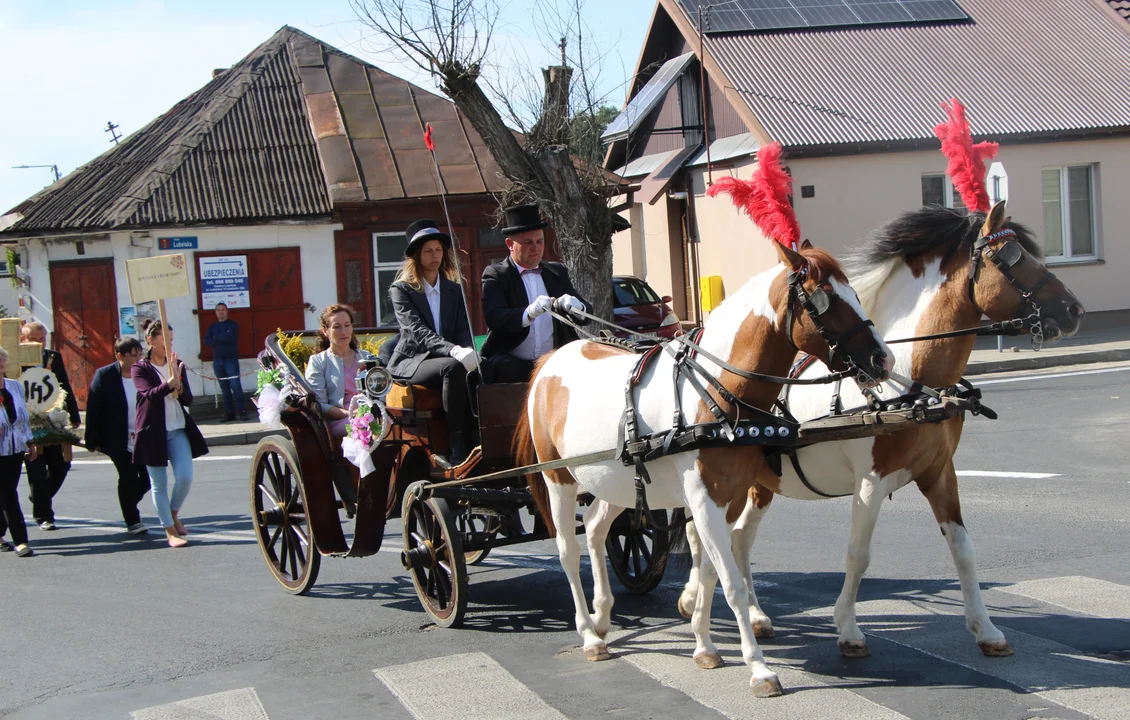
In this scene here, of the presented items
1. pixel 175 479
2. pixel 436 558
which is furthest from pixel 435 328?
pixel 175 479

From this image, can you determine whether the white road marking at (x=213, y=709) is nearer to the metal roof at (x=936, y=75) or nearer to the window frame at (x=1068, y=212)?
the metal roof at (x=936, y=75)

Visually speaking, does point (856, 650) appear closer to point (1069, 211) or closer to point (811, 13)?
point (1069, 211)

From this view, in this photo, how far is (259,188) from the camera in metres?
21.5

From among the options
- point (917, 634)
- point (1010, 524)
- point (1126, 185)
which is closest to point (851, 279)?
point (917, 634)

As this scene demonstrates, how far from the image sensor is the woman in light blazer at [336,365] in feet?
26.3

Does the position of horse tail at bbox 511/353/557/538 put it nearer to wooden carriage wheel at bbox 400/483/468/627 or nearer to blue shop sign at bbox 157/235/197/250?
wooden carriage wheel at bbox 400/483/468/627

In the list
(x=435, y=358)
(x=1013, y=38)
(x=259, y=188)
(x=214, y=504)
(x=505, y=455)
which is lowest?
(x=214, y=504)

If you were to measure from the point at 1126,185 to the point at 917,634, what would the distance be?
63.6 feet

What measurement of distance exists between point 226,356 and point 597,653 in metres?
15.4

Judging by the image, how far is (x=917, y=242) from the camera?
5617 mm

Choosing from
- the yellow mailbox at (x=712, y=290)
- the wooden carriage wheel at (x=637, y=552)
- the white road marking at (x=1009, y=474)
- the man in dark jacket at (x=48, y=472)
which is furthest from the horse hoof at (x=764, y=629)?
the yellow mailbox at (x=712, y=290)

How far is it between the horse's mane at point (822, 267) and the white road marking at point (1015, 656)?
6.16 ft

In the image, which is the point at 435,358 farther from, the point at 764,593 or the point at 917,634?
the point at 917,634

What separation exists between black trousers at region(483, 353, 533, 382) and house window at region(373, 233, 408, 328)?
14.7 meters
